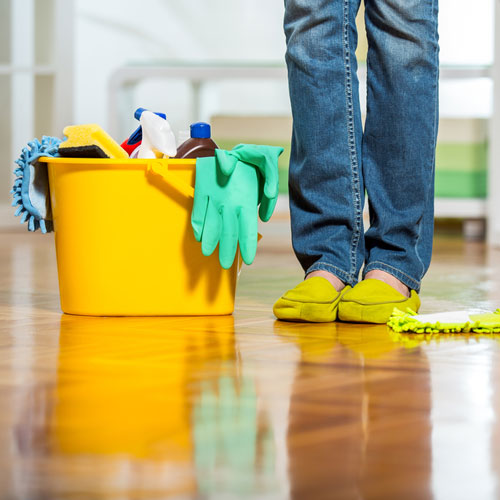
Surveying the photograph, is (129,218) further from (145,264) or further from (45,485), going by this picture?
(45,485)

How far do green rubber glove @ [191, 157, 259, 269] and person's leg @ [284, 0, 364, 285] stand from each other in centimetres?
10

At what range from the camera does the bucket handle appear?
1.27 meters

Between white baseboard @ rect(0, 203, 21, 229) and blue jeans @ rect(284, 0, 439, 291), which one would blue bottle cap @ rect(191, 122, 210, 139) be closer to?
blue jeans @ rect(284, 0, 439, 291)

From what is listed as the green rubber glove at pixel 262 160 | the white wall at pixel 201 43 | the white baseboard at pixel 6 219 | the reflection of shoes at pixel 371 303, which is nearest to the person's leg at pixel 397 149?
the reflection of shoes at pixel 371 303

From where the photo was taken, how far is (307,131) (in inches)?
51.2

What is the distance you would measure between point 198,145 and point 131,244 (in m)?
0.17

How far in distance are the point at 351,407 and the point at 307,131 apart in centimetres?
61

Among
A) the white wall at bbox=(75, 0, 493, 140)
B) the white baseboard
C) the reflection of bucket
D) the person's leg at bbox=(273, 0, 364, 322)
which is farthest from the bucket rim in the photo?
the white wall at bbox=(75, 0, 493, 140)

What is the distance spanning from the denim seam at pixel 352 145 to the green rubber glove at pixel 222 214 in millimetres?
150

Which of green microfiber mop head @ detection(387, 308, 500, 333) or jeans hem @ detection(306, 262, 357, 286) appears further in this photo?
jeans hem @ detection(306, 262, 357, 286)

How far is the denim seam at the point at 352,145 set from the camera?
128 cm

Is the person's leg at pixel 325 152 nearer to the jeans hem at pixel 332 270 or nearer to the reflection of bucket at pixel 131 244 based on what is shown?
the jeans hem at pixel 332 270

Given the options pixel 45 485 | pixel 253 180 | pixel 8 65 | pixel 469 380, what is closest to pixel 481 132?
pixel 8 65

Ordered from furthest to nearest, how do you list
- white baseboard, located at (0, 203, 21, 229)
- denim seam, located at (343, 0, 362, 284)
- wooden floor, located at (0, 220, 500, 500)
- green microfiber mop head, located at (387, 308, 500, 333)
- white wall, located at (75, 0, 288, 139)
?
white wall, located at (75, 0, 288, 139), white baseboard, located at (0, 203, 21, 229), denim seam, located at (343, 0, 362, 284), green microfiber mop head, located at (387, 308, 500, 333), wooden floor, located at (0, 220, 500, 500)
